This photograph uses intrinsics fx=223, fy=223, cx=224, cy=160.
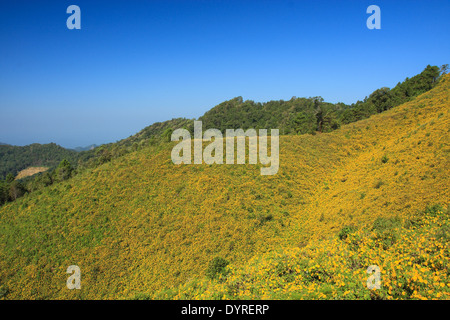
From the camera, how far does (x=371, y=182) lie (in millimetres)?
18188

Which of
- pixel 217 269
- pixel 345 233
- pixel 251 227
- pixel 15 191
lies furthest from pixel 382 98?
pixel 15 191

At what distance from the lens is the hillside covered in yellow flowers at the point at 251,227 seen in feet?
27.5

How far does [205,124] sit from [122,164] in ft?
324

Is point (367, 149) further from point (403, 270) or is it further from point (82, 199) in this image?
point (82, 199)

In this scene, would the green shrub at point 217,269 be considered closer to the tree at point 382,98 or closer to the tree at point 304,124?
the tree at point 304,124

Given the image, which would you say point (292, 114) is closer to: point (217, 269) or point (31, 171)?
point (217, 269)

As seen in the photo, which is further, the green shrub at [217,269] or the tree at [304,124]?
the tree at [304,124]

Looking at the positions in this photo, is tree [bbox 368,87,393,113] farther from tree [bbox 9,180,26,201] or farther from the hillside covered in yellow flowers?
tree [bbox 9,180,26,201]

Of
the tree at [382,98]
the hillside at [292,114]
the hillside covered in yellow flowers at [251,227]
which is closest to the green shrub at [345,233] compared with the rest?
the hillside covered in yellow flowers at [251,227]

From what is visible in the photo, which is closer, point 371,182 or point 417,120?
point 371,182
